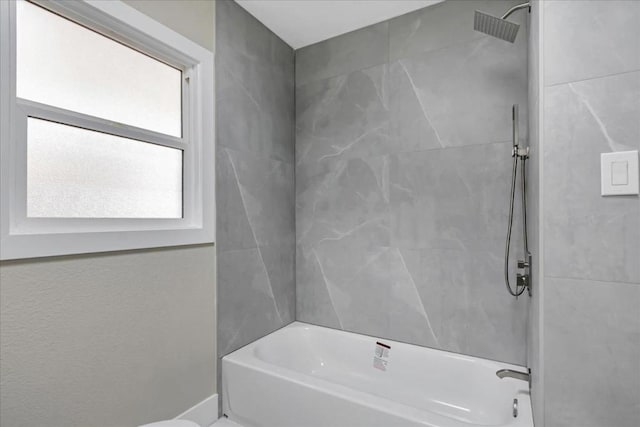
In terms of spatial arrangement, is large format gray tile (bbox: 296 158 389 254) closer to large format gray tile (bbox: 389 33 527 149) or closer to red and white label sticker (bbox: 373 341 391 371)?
large format gray tile (bbox: 389 33 527 149)

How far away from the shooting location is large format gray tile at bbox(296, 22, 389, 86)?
2.29m

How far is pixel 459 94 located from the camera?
6.64 feet

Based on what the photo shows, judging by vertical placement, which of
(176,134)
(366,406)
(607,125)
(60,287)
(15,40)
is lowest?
(366,406)

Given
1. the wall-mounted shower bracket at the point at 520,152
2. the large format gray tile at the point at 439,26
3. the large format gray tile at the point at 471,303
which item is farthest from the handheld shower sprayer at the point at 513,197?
the large format gray tile at the point at 439,26

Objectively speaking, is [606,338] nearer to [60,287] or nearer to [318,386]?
[318,386]

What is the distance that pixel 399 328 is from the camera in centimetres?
224

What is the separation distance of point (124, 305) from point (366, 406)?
1.18m

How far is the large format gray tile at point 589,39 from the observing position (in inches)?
38.5

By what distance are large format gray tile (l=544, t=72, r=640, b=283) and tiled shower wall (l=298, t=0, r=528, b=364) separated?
0.84 meters

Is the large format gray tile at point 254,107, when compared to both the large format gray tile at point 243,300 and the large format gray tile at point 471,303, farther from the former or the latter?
the large format gray tile at point 471,303

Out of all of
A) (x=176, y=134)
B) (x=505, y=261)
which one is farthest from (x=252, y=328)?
(x=505, y=261)

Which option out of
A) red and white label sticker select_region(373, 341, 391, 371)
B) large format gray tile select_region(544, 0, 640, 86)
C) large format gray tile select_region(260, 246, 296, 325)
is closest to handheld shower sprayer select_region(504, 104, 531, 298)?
large format gray tile select_region(544, 0, 640, 86)

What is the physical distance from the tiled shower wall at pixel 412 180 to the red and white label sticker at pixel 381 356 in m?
0.10

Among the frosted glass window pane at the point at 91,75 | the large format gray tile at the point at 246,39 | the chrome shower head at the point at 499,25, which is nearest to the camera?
the frosted glass window pane at the point at 91,75
